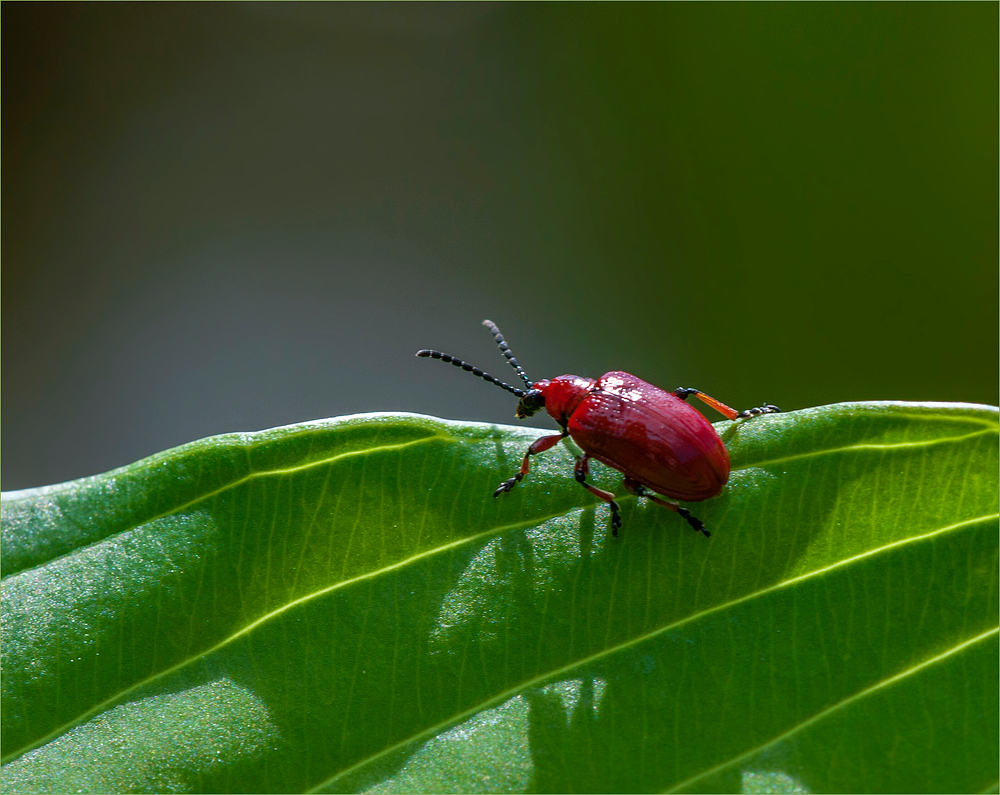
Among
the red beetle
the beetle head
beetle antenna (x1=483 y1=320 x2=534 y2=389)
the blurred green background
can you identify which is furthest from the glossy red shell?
the blurred green background

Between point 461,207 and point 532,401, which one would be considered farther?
point 461,207

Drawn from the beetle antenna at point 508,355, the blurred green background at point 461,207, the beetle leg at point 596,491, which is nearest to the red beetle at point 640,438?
the beetle leg at point 596,491

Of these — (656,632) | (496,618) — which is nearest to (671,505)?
(656,632)

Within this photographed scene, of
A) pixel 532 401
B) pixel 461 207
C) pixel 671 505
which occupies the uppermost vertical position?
pixel 461 207

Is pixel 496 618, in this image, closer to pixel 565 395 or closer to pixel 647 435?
pixel 647 435

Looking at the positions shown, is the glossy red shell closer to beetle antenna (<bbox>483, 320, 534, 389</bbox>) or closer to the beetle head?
the beetle head

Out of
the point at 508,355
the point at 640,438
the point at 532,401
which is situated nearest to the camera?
the point at 640,438

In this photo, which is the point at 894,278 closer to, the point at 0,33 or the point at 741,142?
the point at 741,142
